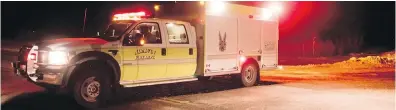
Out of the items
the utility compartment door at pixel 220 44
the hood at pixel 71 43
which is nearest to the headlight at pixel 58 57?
the hood at pixel 71 43

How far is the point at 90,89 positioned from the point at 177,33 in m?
2.64

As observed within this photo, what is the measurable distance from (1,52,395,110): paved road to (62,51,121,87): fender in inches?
26.0

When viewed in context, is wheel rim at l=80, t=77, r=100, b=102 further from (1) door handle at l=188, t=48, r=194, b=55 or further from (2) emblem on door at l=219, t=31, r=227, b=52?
(2) emblem on door at l=219, t=31, r=227, b=52

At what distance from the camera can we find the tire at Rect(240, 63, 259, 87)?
12633mm

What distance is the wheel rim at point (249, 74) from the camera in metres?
12.8

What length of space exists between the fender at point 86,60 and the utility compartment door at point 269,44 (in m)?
5.42

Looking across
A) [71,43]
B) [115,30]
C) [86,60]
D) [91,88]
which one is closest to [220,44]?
[115,30]

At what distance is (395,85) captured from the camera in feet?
43.4

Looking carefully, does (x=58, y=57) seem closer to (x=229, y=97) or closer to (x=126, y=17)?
(x=126, y=17)

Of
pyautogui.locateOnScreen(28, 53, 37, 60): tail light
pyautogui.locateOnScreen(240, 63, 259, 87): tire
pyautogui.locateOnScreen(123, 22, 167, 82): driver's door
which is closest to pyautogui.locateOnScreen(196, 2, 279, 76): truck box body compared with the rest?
pyautogui.locateOnScreen(240, 63, 259, 87): tire

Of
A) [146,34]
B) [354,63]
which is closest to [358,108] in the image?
[146,34]

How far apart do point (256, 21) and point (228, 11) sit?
4.51 feet

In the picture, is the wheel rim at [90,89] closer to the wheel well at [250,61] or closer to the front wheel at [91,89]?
the front wheel at [91,89]

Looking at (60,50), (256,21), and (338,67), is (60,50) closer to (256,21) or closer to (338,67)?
(256,21)
